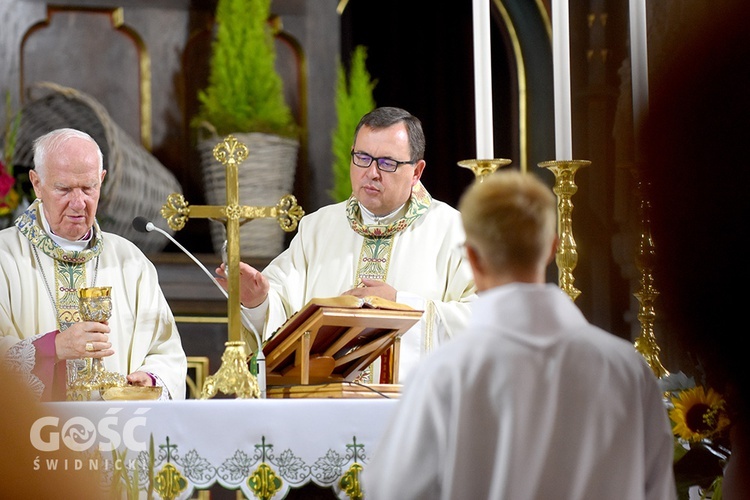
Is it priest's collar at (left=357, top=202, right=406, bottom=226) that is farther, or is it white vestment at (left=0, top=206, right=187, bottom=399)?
priest's collar at (left=357, top=202, right=406, bottom=226)

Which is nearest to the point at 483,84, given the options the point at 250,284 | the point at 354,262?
the point at 250,284

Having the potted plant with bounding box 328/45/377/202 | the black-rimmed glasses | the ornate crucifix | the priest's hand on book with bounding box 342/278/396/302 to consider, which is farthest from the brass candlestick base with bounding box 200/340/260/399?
the potted plant with bounding box 328/45/377/202

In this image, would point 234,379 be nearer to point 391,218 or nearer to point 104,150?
point 391,218

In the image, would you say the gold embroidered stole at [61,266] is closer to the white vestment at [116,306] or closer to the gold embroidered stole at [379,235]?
the white vestment at [116,306]

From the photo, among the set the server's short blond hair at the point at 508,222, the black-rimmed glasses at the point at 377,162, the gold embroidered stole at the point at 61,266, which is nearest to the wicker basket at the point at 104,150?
the gold embroidered stole at the point at 61,266

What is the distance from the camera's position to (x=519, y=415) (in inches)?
82.2

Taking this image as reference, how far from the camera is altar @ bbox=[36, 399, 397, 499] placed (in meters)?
3.09

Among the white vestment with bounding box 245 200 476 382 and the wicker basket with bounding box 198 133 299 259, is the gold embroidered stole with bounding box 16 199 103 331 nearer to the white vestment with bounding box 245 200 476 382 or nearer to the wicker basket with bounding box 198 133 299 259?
the white vestment with bounding box 245 200 476 382

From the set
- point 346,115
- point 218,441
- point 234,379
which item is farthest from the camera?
point 346,115

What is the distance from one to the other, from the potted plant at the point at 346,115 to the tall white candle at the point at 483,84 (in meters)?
2.22

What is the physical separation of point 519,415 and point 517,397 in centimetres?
3

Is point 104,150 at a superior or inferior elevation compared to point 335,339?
superior

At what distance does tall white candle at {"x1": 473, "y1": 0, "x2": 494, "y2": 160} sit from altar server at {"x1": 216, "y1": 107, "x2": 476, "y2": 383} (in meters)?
0.78

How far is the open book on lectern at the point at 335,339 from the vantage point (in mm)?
3311
